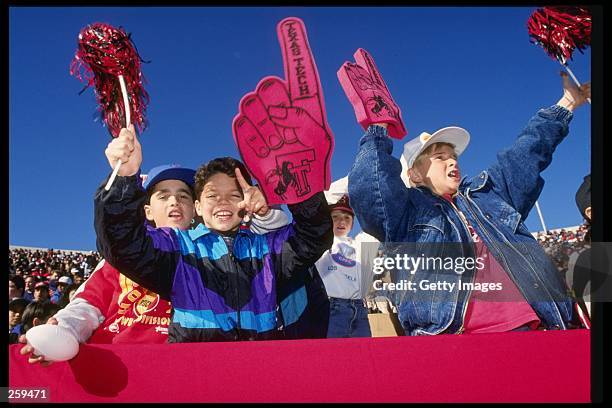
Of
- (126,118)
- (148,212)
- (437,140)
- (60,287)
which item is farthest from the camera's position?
(60,287)

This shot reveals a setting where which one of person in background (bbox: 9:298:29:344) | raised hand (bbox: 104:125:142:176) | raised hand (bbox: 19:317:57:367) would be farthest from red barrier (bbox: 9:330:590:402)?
raised hand (bbox: 104:125:142:176)

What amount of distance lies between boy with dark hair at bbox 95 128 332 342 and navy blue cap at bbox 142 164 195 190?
0.23ft

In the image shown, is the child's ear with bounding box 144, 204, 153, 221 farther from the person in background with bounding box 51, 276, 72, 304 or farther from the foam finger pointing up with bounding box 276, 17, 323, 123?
the foam finger pointing up with bounding box 276, 17, 323, 123

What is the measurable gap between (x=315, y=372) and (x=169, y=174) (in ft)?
3.15

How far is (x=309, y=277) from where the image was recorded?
8.37ft

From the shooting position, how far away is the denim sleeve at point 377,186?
2479 mm

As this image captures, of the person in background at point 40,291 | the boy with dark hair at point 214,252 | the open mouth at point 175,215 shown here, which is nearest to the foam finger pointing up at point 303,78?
the boy with dark hair at point 214,252

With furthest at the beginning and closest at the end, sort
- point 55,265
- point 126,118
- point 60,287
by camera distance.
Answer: point 60,287, point 55,265, point 126,118

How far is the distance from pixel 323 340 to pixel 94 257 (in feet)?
3.17

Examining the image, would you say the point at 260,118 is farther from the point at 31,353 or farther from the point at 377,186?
the point at 31,353

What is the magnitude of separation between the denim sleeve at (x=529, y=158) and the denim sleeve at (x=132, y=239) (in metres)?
1.37

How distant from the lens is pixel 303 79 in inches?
94.2

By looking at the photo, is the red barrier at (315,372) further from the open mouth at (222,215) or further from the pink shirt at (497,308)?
the open mouth at (222,215)

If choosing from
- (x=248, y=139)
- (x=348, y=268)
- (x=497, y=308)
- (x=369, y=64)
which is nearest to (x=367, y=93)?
(x=369, y=64)
